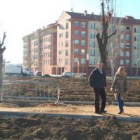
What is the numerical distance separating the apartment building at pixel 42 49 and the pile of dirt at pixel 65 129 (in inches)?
3582

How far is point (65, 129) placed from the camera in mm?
8469

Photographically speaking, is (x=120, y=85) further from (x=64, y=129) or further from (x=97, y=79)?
(x=64, y=129)

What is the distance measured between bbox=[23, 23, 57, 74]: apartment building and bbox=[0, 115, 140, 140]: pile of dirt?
90978 millimetres

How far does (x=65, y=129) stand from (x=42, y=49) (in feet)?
359

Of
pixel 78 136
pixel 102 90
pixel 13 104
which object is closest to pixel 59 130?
pixel 78 136

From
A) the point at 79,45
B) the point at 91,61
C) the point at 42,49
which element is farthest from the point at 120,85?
the point at 42,49

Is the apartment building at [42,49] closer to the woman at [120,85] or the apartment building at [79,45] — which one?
the apartment building at [79,45]

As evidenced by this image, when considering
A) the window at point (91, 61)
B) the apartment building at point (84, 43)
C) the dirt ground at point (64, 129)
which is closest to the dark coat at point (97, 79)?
the dirt ground at point (64, 129)

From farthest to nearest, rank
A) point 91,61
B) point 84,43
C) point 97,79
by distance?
point 91,61
point 84,43
point 97,79

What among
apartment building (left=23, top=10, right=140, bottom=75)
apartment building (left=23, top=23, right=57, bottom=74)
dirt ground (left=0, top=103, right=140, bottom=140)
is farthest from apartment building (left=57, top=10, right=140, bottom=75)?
dirt ground (left=0, top=103, right=140, bottom=140)

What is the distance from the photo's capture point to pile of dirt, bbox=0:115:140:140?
8.06 meters

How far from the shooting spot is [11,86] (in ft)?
54.3

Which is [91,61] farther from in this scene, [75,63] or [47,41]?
[47,41]

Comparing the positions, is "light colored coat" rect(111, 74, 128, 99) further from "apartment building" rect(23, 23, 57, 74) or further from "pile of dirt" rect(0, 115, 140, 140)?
"apartment building" rect(23, 23, 57, 74)
